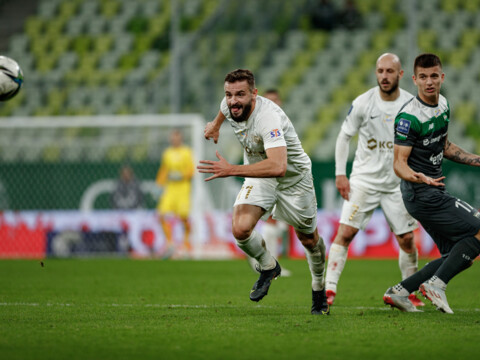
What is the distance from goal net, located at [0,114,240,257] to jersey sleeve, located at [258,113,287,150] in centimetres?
937

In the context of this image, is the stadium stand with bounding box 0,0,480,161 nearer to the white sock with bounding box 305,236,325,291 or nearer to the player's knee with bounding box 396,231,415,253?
the player's knee with bounding box 396,231,415,253

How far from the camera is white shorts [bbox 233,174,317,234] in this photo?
641 centimetres

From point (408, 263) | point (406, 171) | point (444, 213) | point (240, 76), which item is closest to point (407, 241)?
point (408, 263)

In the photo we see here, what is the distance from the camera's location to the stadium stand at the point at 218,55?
1869 centimetres

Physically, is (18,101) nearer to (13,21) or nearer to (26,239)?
(26,239)

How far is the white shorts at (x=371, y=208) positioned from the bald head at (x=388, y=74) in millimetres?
980

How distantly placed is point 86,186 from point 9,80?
359 inches

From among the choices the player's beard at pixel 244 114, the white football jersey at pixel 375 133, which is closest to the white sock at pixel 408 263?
the white football jersey at pixel 375 133

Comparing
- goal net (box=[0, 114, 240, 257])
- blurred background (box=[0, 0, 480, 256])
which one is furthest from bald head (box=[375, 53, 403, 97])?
goal net (box=[0, 114, 240, 257])

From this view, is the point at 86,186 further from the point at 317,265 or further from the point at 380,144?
the point at 317,265

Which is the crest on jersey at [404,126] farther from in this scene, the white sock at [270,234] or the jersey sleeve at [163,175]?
the jersey sleeve at [163,175]

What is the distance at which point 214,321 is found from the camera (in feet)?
20.1

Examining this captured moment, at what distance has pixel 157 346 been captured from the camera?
491 centimetres

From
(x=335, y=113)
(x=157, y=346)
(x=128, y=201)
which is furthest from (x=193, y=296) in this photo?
(x=335, y=113)
